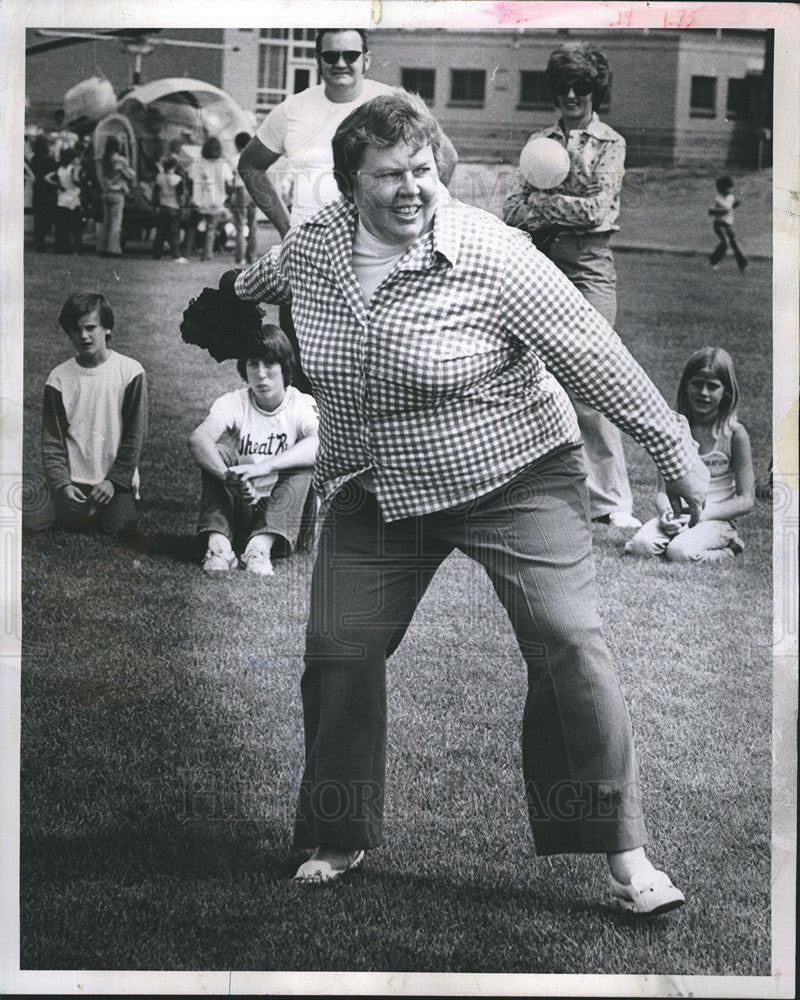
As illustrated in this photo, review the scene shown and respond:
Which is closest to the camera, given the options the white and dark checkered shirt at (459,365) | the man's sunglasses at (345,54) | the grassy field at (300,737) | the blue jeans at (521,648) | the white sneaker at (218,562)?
the white and dark checkered shirt at (459,365)

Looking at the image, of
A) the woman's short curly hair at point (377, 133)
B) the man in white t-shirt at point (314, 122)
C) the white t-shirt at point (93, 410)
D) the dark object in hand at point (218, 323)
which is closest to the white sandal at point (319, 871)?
the white t-shirt at point (93, 410)

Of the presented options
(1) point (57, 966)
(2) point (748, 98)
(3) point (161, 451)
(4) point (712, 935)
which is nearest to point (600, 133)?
(2) point (748, 98)

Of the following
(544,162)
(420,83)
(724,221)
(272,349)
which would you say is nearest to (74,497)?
(272,349)

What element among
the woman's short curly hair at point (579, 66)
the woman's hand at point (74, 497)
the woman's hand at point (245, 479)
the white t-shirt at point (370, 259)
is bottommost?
the woman's hand at point (74, 497)

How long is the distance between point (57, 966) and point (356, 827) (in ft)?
3.13

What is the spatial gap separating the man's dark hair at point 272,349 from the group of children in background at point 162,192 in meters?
0.22

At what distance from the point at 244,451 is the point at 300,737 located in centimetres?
85

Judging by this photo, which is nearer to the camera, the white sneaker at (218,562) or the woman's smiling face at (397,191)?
the woman's smiling face at (397,191)

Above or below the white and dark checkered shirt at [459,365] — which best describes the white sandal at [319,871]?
below

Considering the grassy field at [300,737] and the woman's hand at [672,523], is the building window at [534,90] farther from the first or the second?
the woman's hand at [672,523]

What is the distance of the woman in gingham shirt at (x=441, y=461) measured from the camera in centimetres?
323

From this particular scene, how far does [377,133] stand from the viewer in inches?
130

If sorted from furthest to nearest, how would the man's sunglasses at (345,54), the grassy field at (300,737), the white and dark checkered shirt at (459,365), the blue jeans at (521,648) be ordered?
the man's sunglasses at (345,54), the grassy field at (300,737), the blue jeans at (521,648), the white and dark checkered shirt at (459,365)

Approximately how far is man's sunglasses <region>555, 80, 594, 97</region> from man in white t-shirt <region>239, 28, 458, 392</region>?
1.60 ft
